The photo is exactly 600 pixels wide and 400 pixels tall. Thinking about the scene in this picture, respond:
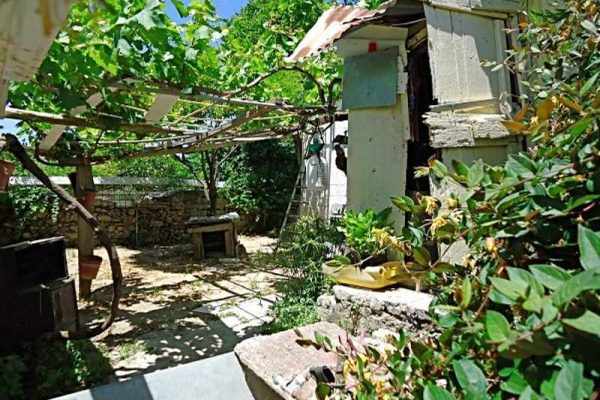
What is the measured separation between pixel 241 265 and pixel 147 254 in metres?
2.55

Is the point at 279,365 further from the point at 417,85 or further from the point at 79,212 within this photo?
the point at 417,85

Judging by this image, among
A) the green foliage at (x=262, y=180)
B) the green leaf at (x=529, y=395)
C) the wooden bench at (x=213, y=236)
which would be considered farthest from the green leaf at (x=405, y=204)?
the green foliage at (x=262, y=180)

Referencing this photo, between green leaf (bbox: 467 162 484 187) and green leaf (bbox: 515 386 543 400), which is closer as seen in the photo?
green leaf (bbox: 515 386 543 400)

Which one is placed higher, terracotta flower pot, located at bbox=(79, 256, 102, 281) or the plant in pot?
the plant in pot

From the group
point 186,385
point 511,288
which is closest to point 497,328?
point 511,288

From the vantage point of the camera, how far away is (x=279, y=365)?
1.79m

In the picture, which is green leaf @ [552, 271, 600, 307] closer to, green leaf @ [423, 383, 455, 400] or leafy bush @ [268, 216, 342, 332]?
green leaf @ [423, 383, 455, 400]

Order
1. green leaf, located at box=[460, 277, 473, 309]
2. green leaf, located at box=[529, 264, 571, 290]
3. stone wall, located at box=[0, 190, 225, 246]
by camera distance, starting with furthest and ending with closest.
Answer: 1. stone wall, located at box=[0, 190, 225, 246]
2. green leaf, located at box=[460, 277, 473, 309]
3. green leaf, located at box=[529, 264, 571, 290]

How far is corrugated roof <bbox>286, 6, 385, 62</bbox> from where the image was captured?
2.74m

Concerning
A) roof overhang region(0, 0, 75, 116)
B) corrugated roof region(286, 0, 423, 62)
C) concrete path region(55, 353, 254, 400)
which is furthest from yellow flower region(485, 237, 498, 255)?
corrugated roof region(286, 0, 423, 62)

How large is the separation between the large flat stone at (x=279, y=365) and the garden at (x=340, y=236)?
79mm

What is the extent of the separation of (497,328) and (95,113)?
3734mm

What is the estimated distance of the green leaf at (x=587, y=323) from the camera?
1.34 ft

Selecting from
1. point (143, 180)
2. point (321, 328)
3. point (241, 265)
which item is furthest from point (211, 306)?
point (143, 180)
